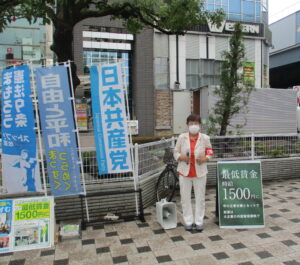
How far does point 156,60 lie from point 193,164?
14.5 meters

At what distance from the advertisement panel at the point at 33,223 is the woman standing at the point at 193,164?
1963mm

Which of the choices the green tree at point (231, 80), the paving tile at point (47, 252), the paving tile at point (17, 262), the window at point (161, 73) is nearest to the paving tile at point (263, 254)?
the paving tile at point (47, 252)

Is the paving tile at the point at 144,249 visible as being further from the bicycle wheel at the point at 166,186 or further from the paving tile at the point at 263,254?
the bicycle wheel at the point at 166,186

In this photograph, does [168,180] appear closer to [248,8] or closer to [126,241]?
[126,241]

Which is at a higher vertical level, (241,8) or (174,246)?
(241,8)

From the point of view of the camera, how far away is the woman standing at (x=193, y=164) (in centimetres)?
433

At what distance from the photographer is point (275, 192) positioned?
6.33 m

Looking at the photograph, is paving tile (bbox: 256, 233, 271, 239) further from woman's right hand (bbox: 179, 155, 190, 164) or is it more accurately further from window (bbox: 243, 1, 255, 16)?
window (bbox: 243, 1, 255, 16)

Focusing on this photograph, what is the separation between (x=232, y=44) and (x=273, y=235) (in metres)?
6.13

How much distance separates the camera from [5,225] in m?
3.90

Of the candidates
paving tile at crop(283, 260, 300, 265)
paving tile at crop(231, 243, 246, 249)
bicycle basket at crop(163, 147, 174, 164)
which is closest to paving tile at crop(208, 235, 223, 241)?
paving tile at crop(231, 243, 246, 249)

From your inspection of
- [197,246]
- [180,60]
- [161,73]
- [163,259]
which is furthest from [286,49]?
[163,259]

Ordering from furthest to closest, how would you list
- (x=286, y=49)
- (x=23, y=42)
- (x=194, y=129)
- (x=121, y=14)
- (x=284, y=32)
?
(x=284, y=32), (x=286, y=49), (x=23, y=42), (x=121, y=14), (x=194, y=129)

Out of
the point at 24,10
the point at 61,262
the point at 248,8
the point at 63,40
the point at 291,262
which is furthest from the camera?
the point at 248,8
